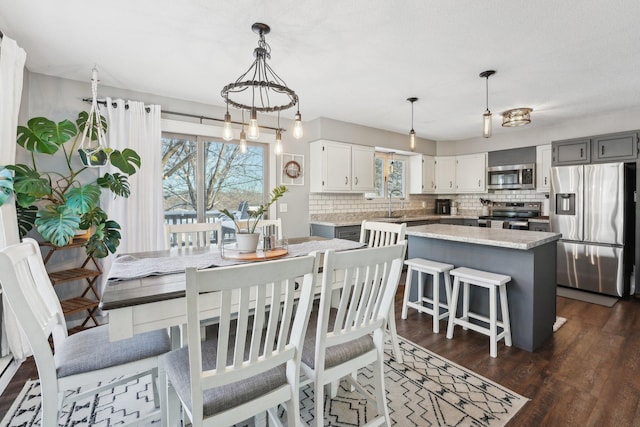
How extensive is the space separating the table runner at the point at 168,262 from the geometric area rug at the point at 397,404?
0.82 meters

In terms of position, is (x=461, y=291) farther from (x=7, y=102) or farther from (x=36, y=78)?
(x=36, y=78)

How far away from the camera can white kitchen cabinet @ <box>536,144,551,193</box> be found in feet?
15.2

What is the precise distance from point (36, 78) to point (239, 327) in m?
3.24

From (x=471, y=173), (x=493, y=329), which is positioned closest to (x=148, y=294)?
(x=493, y=329)

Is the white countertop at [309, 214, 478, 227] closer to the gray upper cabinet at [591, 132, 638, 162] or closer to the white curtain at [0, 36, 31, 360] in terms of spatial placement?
the gray upper cabinet at [591, 132, 638, 162]

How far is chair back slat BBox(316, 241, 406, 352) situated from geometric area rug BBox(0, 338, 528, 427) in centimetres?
52

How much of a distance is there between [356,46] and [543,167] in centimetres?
403

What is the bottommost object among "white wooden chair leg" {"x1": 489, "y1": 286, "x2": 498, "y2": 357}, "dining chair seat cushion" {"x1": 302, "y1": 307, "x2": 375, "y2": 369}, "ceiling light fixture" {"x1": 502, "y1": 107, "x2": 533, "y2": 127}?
"white wooden chair leg" {"x1": 489, "y1": 286, "x2": 498, "y2": 357}

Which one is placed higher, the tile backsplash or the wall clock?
the wall clock

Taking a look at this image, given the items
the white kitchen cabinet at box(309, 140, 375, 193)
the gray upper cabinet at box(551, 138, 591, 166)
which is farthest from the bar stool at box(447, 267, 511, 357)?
the gray upper cabinet at box(551, 138, 591, 166)

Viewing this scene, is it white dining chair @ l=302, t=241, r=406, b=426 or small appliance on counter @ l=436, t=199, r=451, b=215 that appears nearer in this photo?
white dining chair @ l=302, t=241, r=406, b=426

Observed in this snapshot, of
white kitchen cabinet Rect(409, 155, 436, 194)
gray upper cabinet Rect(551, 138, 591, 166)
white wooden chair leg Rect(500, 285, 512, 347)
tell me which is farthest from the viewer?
white kitchen cabinet Rect(409, 155, 436, 194)

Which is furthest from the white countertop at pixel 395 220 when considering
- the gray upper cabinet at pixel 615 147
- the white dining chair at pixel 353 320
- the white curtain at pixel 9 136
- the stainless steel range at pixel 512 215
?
the white curtain at pixel 9 136

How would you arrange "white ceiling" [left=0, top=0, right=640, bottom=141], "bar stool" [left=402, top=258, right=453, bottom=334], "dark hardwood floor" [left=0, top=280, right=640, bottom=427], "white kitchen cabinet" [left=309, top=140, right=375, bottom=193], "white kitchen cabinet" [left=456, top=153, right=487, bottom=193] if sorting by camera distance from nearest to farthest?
"dark hardwood floor" [left=0, top=280, right=640, bottom=427] < "white ceiling" [left=0, top=0, right=640, bottom=141] < "bar stool" [left=402, top=258, right=453, bottom=334] < "white kitchen cabinet" [left=309, top=140, right=375, bottom=193] < "white kitchen cabinet" [left=456, top=153, right=487, bottom=193]
